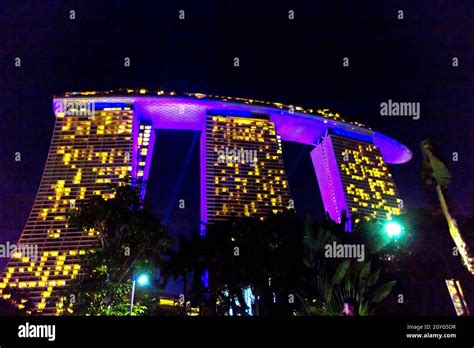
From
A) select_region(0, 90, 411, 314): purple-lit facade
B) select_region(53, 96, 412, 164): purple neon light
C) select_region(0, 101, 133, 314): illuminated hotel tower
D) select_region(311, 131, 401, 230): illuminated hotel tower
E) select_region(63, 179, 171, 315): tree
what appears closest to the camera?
select_region(63, 179, 171, 315): tree

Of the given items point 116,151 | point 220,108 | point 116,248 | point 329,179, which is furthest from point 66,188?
point 116,248

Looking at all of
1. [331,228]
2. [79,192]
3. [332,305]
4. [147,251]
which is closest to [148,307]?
[147,251]

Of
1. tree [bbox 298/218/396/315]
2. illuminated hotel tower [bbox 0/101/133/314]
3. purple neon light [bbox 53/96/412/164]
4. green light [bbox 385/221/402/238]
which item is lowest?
tree [bbox 298/218/396/315]

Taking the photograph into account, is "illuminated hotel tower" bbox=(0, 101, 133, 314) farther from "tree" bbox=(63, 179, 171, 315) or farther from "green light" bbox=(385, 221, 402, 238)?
"tree" bbox=(63, 179, 171, 315)

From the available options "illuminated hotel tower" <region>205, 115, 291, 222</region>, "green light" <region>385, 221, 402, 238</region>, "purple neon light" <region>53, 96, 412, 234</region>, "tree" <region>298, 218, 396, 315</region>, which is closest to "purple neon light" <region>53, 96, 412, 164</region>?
"purple neon light" <region>53, 96, 412, 234</region>

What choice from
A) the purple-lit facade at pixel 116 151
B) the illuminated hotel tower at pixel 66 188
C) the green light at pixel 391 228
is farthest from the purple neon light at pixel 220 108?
the green light at pixel 391 228

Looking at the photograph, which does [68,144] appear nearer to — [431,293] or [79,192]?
[79,192]

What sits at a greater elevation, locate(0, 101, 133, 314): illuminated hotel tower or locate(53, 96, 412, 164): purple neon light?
locate(53, 96, 412, 164): purple neon light

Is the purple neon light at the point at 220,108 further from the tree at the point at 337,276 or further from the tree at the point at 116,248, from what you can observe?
the tree at the point at 116,248
